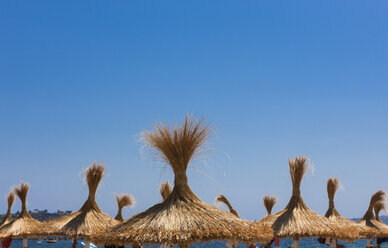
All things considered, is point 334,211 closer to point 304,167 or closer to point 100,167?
point 304,167

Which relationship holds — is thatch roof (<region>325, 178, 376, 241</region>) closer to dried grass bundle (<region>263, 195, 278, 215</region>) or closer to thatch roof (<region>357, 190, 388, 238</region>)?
→ thatch roof (<region>357, 190, 388, 238</region>)

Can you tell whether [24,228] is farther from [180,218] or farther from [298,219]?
[180,218]

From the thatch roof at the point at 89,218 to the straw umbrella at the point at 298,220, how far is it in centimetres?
503

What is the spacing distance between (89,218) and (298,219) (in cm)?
627

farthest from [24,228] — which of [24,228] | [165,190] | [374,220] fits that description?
[374,220]

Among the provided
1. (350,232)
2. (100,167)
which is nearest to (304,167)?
(350,232)

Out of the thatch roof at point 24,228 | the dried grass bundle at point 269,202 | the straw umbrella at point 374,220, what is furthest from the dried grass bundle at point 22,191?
the straw umbrella at point 374,220

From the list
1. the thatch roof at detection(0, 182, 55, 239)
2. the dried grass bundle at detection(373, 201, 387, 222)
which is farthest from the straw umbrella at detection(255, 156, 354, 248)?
the dried grass bundle at detection(373, 201, 387, 222)

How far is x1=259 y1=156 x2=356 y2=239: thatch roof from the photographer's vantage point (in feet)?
41.4

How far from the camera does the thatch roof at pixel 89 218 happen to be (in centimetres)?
1423

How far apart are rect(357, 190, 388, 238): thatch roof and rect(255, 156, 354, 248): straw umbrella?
780cm

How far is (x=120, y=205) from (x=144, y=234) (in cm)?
1147

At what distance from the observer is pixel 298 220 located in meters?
13.1

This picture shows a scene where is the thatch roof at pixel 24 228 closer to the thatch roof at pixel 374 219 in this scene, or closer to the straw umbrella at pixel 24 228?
the straw umbrella at pixel 24 228
